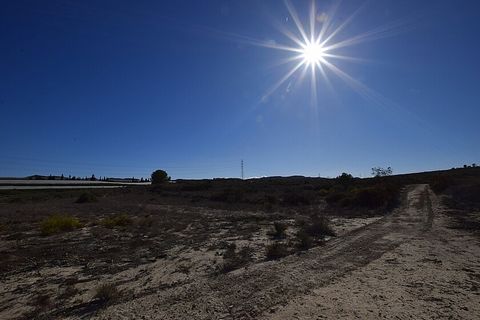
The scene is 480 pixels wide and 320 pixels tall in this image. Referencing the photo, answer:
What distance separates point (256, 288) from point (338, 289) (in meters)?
1.91

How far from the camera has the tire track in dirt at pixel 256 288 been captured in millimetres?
7293

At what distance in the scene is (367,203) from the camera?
109 feet

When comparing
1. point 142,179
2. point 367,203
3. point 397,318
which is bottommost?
point 397,318

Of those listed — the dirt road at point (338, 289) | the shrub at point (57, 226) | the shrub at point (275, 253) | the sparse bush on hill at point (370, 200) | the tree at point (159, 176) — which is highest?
the tree at point (159, 176)

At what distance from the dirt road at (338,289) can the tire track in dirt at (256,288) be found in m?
0.02

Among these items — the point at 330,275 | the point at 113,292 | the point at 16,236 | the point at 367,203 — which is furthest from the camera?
the point at 367,203

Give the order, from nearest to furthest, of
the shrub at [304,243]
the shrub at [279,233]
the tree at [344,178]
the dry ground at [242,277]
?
1. the dry ground at [242,277]
2. the shrub at [304,243]
3. the shrub at [279,233]
4. the tree at [344,178]

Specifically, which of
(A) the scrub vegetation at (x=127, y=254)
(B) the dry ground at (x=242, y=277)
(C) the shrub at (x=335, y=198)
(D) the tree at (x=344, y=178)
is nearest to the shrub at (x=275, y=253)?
(A) the scrub vegetation at (x=127, y=254)

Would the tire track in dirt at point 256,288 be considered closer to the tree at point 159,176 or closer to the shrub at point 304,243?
the shrub at point 304,243

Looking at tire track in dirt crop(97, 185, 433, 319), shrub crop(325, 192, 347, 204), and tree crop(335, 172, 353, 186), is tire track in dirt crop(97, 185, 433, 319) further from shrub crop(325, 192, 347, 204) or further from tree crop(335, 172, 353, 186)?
tree crop(335, 172, 353, 186)

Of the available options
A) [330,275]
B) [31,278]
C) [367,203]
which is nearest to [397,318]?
[330,275]

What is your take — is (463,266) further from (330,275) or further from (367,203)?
(367,203)

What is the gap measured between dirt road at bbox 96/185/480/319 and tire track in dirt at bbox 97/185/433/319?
2 cm

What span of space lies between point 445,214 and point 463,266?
1566 centimetres
